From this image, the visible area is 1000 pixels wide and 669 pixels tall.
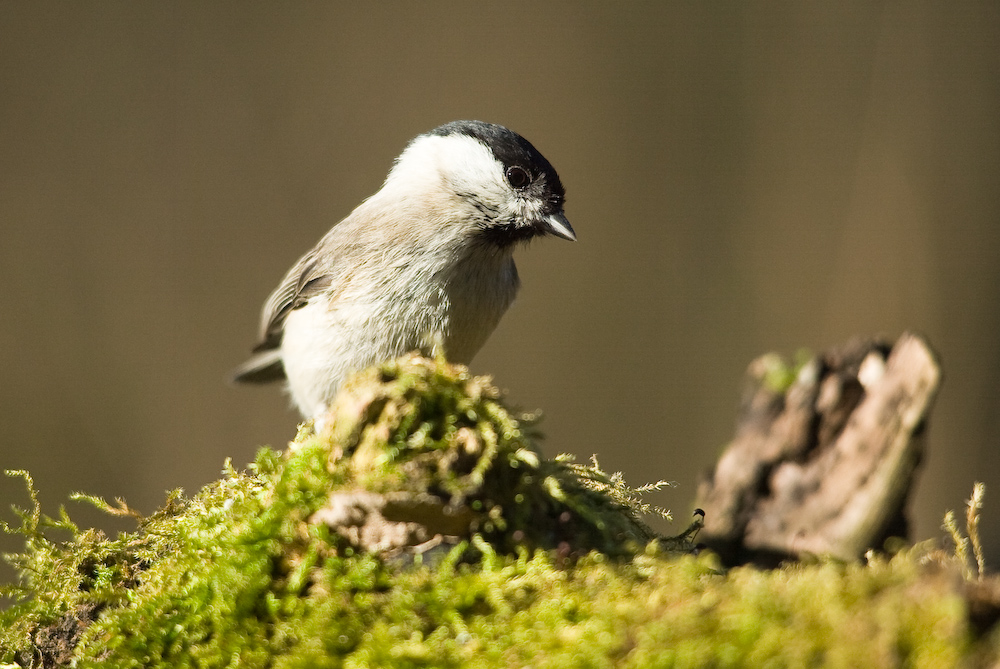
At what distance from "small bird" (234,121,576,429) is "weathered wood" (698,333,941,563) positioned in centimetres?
69

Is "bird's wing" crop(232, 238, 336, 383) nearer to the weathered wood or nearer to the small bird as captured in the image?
the small bird

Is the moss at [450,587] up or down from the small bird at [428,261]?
down

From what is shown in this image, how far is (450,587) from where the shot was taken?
73 centimetres

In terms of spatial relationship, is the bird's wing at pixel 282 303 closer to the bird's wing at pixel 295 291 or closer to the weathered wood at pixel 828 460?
the bird's wing at pixel 295 291

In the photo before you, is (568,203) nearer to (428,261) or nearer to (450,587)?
(428,261)

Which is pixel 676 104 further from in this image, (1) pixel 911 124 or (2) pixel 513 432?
(2) pixel 513 432

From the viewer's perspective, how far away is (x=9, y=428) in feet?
10.8

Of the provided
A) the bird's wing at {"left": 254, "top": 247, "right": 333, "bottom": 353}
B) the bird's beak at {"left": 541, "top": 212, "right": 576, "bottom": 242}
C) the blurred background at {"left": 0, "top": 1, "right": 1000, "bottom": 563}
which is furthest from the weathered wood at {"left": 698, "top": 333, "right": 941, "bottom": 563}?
the blurred background at {"left": 0, "top": 1, "right": 1000, "bottom": 563}

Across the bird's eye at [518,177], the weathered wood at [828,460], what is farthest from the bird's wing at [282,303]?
the weathered wood at [828,460]

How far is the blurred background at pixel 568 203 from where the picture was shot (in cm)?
335

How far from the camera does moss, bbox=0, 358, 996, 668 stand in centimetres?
59

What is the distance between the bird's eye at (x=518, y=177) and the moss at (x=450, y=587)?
2.99ft

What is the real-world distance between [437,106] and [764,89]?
1.80 meters

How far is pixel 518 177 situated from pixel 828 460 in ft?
3.26
